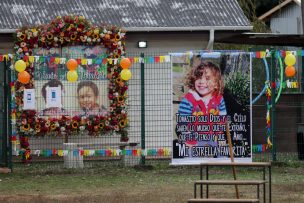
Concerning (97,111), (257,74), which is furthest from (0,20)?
(257,74)

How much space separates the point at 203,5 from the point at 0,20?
4976mm

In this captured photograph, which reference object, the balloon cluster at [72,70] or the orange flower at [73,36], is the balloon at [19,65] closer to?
the balloon cluster at [72,70]

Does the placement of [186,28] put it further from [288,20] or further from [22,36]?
[288,20]

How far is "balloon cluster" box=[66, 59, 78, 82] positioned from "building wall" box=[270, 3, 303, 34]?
17.8 m

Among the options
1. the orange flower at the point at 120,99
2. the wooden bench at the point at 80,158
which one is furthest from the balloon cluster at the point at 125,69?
the wooden bench at the point at 80,158

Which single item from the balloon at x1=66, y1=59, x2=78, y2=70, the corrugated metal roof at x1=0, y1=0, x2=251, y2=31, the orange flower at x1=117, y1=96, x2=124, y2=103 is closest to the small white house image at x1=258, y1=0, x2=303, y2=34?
the corrugated metal roof at x1=0, y1=0, x2=251, y2=31

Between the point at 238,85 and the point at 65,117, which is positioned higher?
the point at 238,85

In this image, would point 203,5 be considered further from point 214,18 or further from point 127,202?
point 127,202

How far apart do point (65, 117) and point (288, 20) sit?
19607 mm

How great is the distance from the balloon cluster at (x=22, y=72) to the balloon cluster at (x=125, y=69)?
2009mm

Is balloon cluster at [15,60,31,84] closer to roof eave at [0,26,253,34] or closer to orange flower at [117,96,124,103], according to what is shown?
orange flower at [117,96,124,103]

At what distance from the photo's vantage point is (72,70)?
20234 millimetres

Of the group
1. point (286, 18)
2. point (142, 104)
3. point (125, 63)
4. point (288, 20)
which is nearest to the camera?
point (125, 63)

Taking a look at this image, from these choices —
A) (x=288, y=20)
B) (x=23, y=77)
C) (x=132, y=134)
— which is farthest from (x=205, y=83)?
(x=288, y=20)
